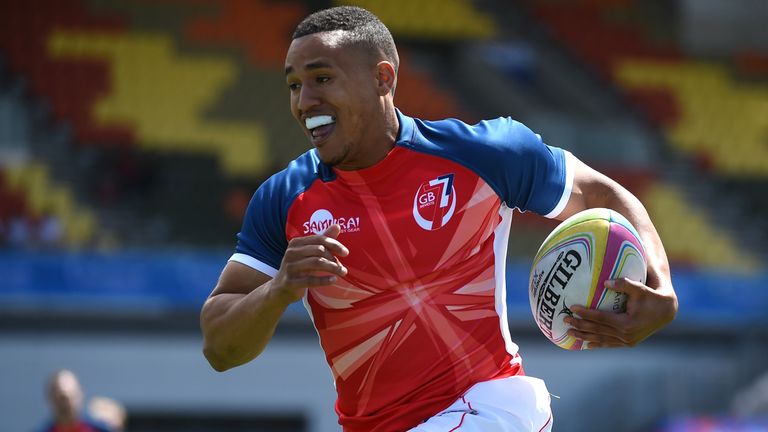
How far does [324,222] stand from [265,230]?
0.68 ft

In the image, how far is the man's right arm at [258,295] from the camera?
3.48m

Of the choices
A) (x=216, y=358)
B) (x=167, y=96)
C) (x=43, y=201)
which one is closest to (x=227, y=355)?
(x=216, y=358)

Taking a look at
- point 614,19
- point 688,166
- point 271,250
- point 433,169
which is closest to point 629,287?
point 433,169

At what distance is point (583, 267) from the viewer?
155 inches

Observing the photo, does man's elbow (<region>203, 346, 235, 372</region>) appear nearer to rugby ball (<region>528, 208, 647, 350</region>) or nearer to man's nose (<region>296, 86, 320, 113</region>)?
man's nose (<region>296, 86, 320, 113</region>)

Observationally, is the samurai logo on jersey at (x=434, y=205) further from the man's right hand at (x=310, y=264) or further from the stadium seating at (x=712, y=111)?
the stadium seating at (x=712, y=111)

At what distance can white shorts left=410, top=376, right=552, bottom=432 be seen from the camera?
3.92 meters

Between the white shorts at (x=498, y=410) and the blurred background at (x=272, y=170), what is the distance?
9.88 meters

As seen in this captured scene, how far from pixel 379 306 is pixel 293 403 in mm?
10379

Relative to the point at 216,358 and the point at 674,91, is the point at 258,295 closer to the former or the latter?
the point at 216,358

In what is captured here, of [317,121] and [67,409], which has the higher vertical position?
[67,409]

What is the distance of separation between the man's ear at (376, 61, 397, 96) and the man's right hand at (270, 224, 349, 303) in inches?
32.1

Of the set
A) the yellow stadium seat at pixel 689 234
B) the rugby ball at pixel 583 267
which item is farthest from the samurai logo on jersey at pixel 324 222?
the yellow stadium seat at pixel 689 234

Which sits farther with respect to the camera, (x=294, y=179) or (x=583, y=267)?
(x=294, y=179)
